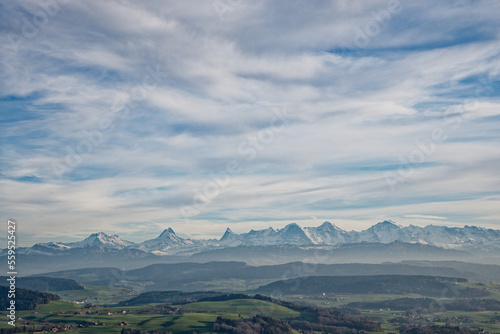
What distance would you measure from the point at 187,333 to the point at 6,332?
77.2 meters

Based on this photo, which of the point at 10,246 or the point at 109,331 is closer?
the point at 10,246

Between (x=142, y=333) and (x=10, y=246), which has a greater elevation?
(x=10, y=246)

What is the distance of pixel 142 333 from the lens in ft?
628

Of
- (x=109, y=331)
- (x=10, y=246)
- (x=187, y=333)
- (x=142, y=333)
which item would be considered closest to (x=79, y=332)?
(x=109, y=331)

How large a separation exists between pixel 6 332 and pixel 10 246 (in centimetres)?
10135

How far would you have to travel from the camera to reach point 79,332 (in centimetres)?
19025

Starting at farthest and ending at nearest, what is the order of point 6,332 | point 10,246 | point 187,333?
1. point 187,333
2. point 6,332
3. point 10,246

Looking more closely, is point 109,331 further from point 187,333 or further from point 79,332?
point 187,333

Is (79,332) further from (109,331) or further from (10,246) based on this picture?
(10,246)

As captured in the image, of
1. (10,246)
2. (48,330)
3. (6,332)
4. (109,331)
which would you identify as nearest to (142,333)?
(109,331)

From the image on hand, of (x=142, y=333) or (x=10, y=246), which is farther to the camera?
(x=142, y=333)

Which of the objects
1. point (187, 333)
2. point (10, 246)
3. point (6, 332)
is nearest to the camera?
point (10, 246)

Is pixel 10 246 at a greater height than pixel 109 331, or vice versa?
pixel 10 246

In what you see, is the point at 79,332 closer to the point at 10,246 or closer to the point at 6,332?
the point at 6,332
